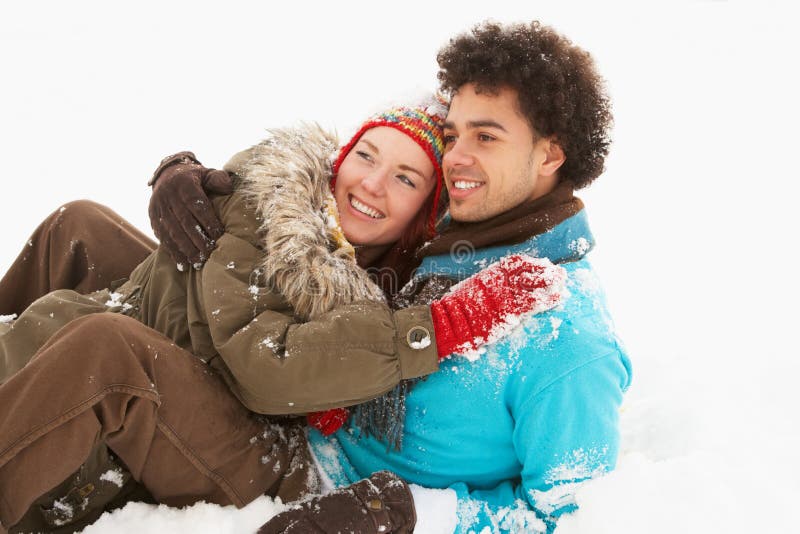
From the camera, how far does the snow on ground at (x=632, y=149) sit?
2.34 meters

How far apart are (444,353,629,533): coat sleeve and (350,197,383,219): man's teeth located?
977 millimetres

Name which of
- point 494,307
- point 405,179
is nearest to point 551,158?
point 405,179

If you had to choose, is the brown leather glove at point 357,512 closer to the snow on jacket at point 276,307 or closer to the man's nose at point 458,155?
the snow on jacket at point 276,307

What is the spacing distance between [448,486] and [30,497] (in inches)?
49.8

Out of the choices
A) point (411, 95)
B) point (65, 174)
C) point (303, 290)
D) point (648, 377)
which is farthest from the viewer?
point (65, 174)

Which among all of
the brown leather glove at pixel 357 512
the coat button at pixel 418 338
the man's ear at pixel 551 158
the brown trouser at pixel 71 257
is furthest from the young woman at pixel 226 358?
the man's ear at pixel 551 158

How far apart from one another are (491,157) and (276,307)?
0.99 metres

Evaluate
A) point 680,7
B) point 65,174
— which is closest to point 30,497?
point 65,174

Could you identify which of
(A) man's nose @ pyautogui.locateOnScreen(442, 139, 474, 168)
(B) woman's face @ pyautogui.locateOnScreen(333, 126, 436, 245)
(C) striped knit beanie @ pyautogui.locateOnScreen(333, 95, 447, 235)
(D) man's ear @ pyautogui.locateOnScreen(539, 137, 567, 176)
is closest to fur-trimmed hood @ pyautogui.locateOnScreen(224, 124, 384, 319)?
(B) woman's face @ pyautogui.locateOnScreen(333, 126, 436, 245)

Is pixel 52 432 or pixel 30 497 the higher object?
pixel 52 432

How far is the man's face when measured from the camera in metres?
2.57

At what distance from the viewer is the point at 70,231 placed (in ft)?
9.71

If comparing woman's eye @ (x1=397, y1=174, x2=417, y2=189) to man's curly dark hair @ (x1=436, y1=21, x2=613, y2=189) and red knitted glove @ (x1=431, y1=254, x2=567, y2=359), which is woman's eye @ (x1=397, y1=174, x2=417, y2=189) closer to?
man's curly dark hair @ (x1=436, y1=21, x2=613, y2=189)

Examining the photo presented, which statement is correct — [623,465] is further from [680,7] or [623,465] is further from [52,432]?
[680,7]
